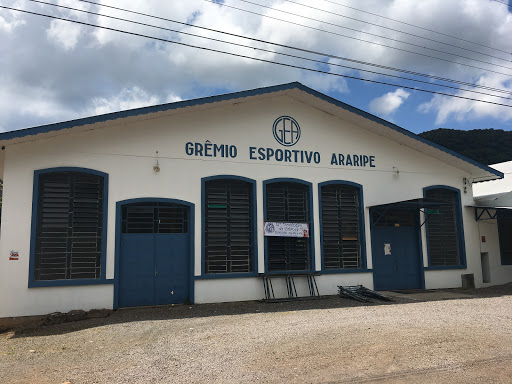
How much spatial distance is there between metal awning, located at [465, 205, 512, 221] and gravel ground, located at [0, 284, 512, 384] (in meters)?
5.27

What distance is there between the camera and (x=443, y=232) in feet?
49.2

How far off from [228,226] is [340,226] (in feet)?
12.1

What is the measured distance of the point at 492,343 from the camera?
663 centimetres

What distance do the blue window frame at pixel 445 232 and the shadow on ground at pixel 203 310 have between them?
1920 millimetres

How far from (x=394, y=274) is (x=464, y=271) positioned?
2.83 meters

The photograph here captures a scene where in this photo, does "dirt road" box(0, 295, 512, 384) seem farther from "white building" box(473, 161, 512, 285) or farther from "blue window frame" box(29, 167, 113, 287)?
"white building" box(473, 161, 512, 285)

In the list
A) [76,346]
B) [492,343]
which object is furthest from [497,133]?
[76,346]

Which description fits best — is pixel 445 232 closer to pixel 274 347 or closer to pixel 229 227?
pixel 229 227

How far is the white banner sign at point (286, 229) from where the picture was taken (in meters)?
12.4

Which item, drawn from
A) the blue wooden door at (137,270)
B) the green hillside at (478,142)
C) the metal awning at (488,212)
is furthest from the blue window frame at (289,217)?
the green hillside at (478,142)

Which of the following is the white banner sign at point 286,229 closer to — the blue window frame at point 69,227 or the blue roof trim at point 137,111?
the blue roof trim at point 137,111

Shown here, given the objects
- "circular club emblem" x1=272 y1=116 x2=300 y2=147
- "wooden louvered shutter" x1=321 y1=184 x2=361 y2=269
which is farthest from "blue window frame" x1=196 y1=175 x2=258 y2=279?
"wooden louvered shutter" x1=321 y1=184 x2=361 y2=269

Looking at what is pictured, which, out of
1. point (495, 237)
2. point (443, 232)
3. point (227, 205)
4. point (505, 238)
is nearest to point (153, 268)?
point (227, 205)

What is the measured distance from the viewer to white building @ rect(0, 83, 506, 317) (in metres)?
10.4
